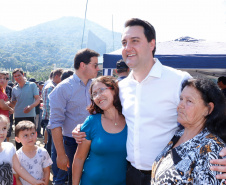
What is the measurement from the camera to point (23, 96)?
501cm

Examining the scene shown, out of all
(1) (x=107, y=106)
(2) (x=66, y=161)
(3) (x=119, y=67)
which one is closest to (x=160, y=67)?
(1) (x=107, y=106)

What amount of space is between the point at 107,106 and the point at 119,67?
1.91m

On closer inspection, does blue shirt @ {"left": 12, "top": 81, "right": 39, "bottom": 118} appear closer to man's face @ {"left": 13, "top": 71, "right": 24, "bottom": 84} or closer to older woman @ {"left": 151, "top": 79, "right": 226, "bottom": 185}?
man's face @ {"left": 13, "top": 71, "right": 24, "bottom": 84}

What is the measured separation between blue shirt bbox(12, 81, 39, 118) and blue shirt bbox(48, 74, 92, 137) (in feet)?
8.54

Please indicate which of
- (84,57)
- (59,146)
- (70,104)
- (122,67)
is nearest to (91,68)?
(84,57)

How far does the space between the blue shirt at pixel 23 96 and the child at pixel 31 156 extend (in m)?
2.15

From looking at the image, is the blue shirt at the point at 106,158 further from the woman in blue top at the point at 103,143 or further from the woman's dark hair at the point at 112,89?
the woman's dark hair at the point at 112,89

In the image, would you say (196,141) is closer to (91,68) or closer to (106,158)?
(106,158)

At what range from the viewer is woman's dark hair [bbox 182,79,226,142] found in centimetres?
133

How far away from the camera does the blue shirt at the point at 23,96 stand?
16.4 ft

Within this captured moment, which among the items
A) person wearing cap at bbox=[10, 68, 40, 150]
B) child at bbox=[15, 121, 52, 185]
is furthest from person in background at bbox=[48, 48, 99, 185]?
person wearing cap at bbox=[10, 68, 40, 150]

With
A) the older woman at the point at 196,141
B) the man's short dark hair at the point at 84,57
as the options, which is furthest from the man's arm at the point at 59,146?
the older woman at the point at 196,141

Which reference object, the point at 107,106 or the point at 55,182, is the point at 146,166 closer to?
the point at 107,106

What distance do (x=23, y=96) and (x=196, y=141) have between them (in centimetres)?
449
